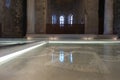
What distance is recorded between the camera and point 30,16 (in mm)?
13172

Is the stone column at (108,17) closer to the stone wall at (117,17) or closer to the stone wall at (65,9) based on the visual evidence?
the stone wall at (117,17)

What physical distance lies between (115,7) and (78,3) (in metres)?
9.25

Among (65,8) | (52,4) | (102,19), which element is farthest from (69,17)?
(102,19)

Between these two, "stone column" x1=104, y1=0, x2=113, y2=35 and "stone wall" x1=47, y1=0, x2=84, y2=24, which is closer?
"stone column" x1=104, y1=0, x2=113, y2=35

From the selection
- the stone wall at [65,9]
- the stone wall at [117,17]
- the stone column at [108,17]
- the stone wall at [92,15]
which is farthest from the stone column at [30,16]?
the stone wall at [65,9]

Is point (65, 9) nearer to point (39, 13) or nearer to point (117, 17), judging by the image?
point (39, 13)

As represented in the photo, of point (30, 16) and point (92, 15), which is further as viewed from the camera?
point (30, 16)

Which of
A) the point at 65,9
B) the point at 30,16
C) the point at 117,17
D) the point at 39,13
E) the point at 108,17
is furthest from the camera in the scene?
the point at 65,9

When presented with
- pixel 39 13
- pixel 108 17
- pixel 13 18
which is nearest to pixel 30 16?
pixel 39 13

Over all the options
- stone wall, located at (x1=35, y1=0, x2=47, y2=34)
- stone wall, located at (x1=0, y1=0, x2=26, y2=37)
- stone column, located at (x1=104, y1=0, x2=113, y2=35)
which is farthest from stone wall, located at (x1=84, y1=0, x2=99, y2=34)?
stone wall, located at (x1=0, y1=0, x2=26, y2=37)

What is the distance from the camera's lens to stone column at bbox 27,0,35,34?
13.2 m

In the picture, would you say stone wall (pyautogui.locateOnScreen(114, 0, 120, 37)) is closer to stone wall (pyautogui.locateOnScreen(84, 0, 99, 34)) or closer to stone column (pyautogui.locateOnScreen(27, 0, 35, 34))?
stone wall (pyautogui.locateOnScreen(84, 0, 99, 34))

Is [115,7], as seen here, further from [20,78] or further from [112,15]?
[20,78]

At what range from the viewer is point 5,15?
1352cm
